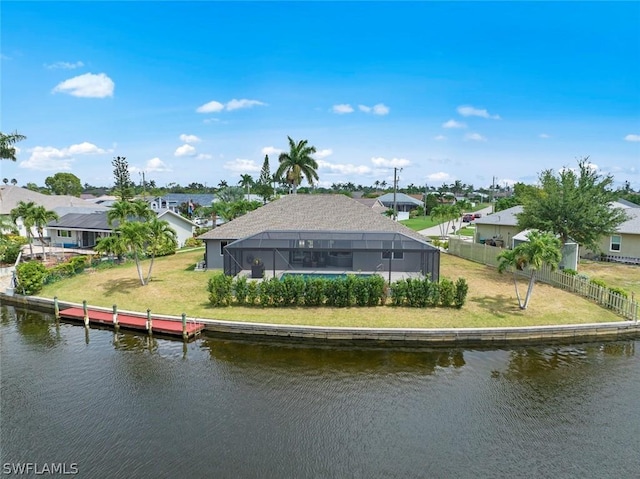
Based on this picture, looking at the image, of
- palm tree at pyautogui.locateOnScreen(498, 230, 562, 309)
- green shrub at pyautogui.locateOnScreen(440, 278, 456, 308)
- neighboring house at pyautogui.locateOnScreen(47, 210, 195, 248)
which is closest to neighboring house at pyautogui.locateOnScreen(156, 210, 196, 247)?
neighboring house at pyautogui.locateOnScreen(47, 210, 195, 248)

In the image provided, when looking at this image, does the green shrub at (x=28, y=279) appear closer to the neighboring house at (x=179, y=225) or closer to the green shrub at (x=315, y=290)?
the neighboring house at (x=179, y=225)

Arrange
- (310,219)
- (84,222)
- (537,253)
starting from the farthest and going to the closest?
(84,222)
(310,219)
(537,253)

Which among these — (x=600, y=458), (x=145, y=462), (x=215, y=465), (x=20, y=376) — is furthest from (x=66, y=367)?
(x=600, y=458)

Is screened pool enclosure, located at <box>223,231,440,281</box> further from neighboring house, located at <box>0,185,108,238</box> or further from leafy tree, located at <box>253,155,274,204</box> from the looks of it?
leafy tree, located at <box>253,155,274,204</box>

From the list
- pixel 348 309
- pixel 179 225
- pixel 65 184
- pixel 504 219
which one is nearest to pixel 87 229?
pixel 179 225

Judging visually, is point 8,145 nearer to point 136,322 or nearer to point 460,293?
point 136,322

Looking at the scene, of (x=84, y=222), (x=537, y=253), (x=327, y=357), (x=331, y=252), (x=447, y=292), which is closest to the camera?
(x=327, y=357)
